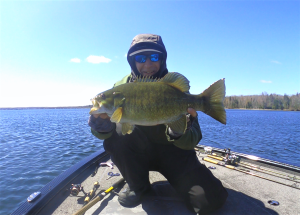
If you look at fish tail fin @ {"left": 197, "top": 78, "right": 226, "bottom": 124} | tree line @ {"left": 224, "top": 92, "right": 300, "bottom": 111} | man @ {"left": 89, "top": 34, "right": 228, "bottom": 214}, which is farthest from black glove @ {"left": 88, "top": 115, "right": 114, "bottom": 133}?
tree line @ {"left": 224, "top": 92, "right": 300, "bottom": 111}

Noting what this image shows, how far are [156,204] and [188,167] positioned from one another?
2.81ft

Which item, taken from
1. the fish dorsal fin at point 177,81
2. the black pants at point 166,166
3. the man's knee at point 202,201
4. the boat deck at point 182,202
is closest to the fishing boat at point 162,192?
the boat deck at point 182,202

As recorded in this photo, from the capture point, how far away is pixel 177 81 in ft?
9.68

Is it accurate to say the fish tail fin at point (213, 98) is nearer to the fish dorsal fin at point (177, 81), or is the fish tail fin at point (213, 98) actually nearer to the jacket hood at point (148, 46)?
the fish dorsal fin at point (177, 81)

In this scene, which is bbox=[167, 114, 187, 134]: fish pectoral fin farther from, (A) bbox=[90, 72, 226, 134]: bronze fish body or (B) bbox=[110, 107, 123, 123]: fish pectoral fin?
(B) bbox=[110, 107, 123, 123]: fish pectoral fin

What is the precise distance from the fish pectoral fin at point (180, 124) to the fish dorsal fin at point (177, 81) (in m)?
0.45

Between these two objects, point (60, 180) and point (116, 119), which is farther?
point (60, 180)

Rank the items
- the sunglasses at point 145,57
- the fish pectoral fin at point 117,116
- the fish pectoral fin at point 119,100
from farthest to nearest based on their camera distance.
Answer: the sunglasses at point 145,57 < the fish pectoral fin at point 119,100 < the fish pectoral fin at point 117,116

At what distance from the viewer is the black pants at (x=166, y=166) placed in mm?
3201

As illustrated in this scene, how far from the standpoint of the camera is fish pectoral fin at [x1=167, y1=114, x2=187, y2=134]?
2.84 meters

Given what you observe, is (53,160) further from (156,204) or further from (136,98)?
(136,98)

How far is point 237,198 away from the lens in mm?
3588

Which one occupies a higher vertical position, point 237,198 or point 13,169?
point 237,198

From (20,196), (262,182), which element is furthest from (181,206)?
(20,196)
